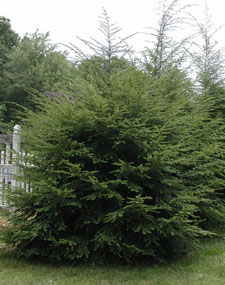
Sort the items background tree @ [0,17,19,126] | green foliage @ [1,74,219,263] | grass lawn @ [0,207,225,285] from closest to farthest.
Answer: grass lawn @ [0,207,225,285]
green foliage @ [1,74,219,263]
background tree @ [0,17,19,126]

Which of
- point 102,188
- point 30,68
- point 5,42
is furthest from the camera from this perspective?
point 5,42

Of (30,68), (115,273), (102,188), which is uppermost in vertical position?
(30,68)

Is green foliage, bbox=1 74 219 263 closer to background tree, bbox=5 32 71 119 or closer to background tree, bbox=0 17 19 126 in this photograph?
background tree, bbox=5 32 71 119

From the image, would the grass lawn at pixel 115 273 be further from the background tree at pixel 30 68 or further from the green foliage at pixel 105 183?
the background tree at pixel 30 68

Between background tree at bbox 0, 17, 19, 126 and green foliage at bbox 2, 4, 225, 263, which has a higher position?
background tree at bbox 0, 17, 19, 126

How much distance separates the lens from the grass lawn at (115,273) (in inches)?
143

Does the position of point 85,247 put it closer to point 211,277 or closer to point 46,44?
point 211,277

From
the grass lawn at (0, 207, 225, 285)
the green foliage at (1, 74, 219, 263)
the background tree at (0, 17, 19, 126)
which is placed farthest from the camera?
the background tree at (0, 17, 19, 126)

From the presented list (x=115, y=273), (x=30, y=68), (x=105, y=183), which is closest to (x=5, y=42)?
(x=30, y=68)

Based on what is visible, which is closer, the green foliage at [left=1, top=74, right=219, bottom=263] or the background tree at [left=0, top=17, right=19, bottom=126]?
the green foliage at [left=1, top=74, right=219, bottom=263]

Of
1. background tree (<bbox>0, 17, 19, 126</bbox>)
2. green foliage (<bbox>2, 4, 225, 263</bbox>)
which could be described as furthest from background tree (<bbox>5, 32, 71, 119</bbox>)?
green foliage (<bbox>2, 4, 225, 263</bbox>)

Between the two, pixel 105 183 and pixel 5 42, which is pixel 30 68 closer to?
pixel 5 42

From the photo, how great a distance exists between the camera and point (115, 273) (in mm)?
3893

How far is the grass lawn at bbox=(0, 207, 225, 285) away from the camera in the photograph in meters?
3.63
